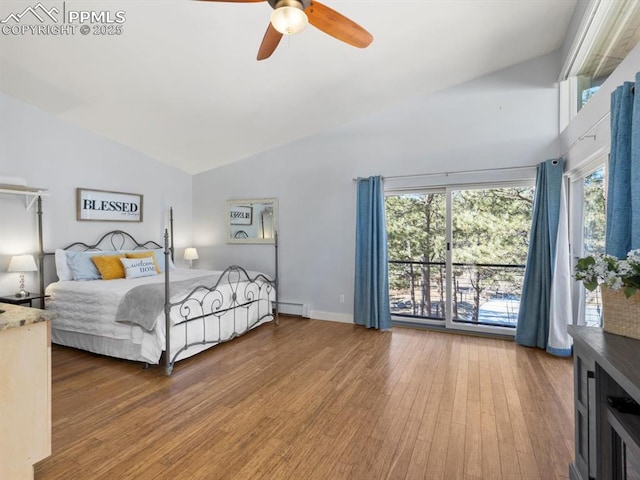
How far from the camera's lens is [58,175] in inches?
158

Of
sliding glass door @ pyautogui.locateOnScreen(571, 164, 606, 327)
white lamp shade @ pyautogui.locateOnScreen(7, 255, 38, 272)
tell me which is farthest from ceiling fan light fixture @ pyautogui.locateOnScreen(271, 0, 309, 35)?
white lamp shade @ pyautogui.locateOnScreen(7, 255, 38, 272)

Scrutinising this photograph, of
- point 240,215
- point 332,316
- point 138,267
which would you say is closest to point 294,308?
point 332,316

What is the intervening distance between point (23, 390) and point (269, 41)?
7.61ft

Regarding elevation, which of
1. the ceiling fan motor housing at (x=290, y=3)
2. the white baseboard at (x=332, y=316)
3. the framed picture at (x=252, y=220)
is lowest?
the white baseboard at (x=332, y=316)

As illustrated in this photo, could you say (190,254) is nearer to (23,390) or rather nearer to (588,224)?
(23,390)

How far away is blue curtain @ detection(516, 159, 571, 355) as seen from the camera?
341 cm

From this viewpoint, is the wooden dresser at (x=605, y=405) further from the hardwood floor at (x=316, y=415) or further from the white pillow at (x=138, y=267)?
the white pillow at (x=138, y=267)

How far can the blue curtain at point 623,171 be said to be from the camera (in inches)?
71.1

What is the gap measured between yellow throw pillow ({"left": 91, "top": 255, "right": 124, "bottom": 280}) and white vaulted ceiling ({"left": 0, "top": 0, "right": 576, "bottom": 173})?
1.70 m

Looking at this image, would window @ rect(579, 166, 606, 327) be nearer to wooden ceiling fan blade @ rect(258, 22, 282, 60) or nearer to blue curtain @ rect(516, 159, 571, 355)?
blue curtain @ rect(516, 159, 571, 355)

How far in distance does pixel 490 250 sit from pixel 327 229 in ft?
7.13

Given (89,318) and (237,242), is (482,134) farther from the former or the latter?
(89,318)
